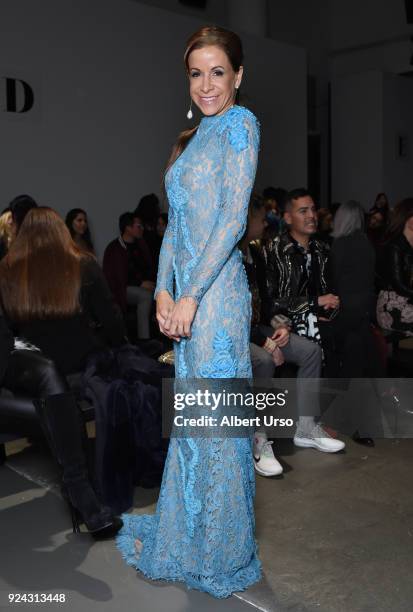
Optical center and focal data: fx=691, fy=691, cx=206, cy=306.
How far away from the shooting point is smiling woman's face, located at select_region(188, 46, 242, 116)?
6.54 feet

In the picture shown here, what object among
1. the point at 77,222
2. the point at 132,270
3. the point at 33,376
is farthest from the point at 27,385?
the point at 77,222

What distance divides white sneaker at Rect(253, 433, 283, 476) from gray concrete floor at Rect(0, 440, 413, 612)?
0.04 metres

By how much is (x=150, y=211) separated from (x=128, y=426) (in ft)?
15.0

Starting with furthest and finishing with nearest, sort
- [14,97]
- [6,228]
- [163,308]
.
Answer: [14,97] < [6,228] < [163,308]

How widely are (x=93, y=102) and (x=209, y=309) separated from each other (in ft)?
19.7

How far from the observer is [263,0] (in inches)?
414

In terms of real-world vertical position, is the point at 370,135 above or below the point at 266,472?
above

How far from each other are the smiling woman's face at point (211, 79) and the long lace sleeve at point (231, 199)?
9 centimetres

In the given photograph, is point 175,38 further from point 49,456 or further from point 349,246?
point 49,456

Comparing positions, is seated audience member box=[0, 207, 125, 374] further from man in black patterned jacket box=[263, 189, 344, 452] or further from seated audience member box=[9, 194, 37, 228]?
seated audience member box=[9, 194, 37, 228]

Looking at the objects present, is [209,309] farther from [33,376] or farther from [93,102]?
[93,102]

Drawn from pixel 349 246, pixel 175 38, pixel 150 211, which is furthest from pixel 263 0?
pixel 349 246

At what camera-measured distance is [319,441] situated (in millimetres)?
3600

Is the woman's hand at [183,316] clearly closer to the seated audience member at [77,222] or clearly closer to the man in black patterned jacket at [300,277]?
the man in black patterned jacket at [300,277]
